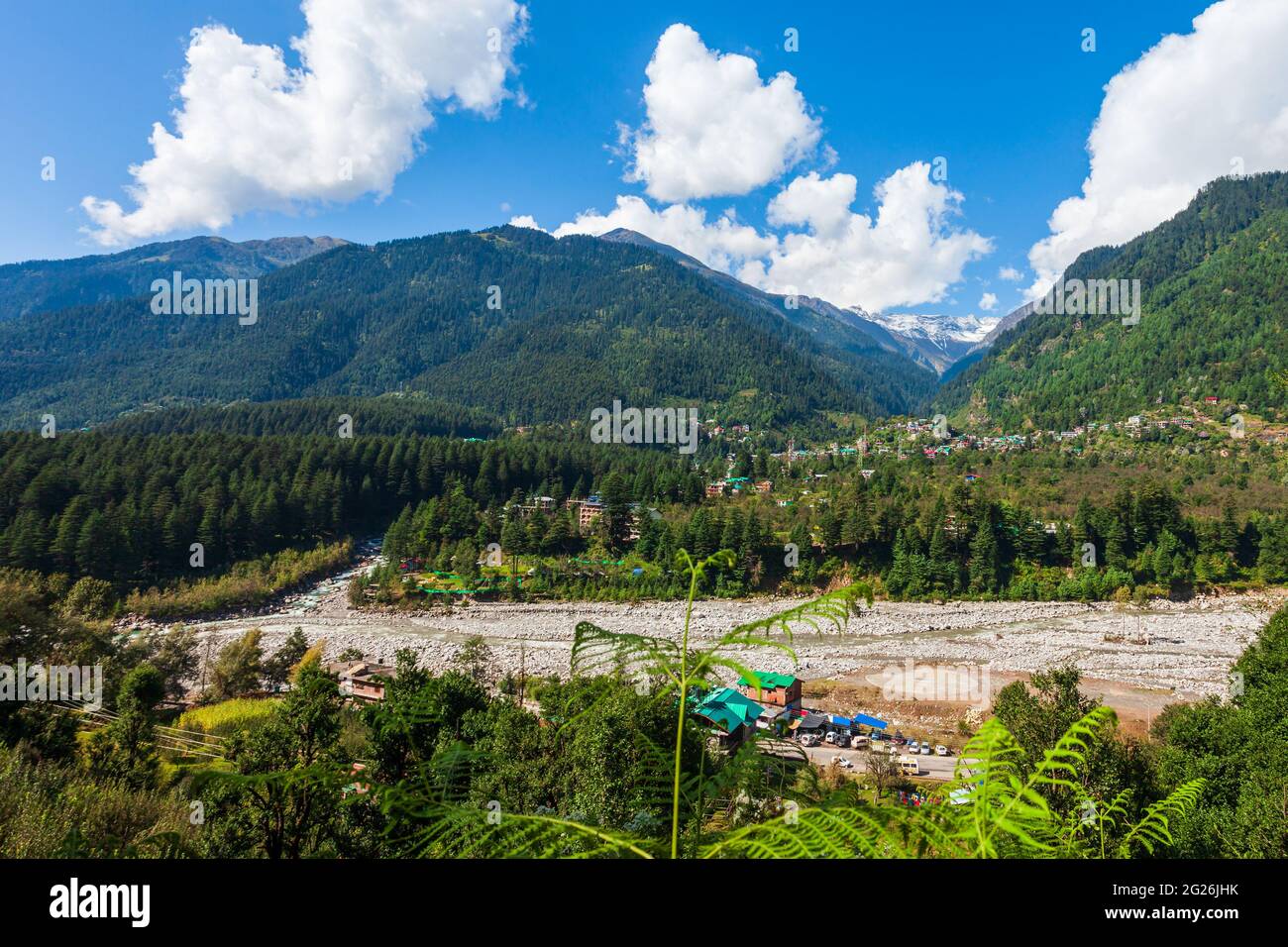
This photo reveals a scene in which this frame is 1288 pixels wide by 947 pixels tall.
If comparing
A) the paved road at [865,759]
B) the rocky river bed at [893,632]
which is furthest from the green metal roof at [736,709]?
the rocky river bed at [893,632]

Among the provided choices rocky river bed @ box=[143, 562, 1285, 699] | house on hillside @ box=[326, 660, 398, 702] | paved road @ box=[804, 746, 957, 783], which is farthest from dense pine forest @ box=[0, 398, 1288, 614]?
paved road @ box=[804, 746, 957, 783]

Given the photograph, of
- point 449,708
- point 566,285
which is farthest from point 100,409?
point 449,708

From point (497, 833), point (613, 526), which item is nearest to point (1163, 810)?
point (497, 833)

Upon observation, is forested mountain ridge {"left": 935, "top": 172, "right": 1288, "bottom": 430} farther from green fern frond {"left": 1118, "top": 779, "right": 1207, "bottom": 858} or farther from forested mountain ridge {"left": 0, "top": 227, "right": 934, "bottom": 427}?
green fern frond {"left": 1118, "top": 779, "right": 1207, "bottom": 858}

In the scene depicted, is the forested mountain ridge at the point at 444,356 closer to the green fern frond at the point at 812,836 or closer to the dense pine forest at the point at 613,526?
the dense pine forest at the point at 613,526

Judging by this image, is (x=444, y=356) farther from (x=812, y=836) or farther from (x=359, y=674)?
(x=812, y=836)
